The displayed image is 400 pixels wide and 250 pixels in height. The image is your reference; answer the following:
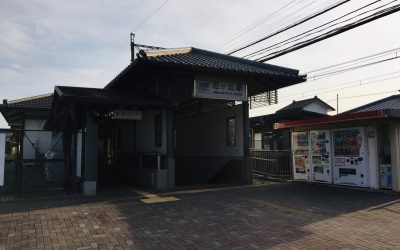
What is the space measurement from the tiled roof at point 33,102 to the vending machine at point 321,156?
46.6ft

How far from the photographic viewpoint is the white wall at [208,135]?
15016 mm

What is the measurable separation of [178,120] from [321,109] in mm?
22462

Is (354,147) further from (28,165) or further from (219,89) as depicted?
(28,165)

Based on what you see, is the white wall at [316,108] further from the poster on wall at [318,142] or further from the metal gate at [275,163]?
the poster on wall at [318,142]

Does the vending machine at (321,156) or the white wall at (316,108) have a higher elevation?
the white wall at (316,108)

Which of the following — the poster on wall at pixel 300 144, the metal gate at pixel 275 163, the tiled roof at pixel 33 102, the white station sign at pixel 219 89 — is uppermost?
the tiled roof at pixel 33 102

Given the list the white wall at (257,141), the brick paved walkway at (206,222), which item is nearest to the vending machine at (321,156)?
the brick paved walkway at (206,222)

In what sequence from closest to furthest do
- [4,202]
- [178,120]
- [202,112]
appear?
[4,202] < [202,112] < [178,120]

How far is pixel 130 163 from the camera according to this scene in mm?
16094

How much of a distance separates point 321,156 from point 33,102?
53.3ft

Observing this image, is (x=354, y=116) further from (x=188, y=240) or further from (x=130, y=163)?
(x=130, y=163)

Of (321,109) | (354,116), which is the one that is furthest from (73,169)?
(321,109)

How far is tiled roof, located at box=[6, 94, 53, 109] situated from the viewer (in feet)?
65.2

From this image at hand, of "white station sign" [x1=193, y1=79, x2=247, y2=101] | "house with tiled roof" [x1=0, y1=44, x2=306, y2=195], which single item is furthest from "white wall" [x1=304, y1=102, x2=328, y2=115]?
"white station sign" [x1=193, y1=79, x2=247, y2=101]
